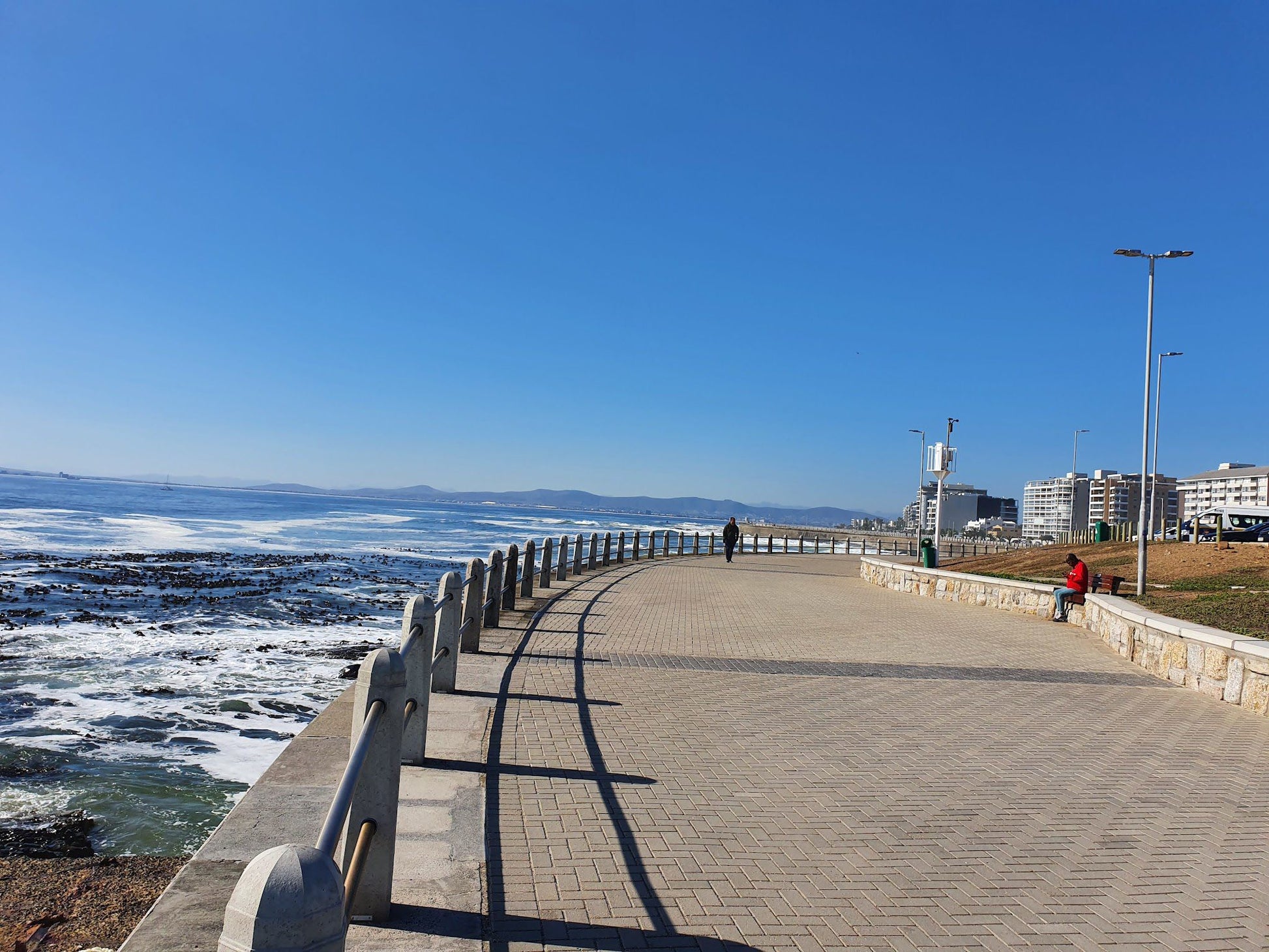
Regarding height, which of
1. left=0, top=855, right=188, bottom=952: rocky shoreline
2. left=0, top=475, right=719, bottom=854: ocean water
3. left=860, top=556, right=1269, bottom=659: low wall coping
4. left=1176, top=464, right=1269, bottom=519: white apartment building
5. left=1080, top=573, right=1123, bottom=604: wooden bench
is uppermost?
left=1176, top=464, right=1269, bottom=519: white apartment building

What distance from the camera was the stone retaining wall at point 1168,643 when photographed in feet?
28.1

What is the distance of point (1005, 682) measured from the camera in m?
9.58

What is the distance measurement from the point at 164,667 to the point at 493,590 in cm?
584

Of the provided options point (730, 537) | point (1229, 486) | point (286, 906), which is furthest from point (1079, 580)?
point (1229, 486)

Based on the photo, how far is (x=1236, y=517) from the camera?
135 ft

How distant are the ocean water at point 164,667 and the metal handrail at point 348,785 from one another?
161 inches

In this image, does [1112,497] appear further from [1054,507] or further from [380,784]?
[380,784]

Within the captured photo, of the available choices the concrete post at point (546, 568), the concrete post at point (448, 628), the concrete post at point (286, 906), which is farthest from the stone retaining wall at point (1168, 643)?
the concrete post at point (286, 906)

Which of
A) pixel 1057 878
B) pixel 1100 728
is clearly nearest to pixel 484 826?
pixel 1057 878

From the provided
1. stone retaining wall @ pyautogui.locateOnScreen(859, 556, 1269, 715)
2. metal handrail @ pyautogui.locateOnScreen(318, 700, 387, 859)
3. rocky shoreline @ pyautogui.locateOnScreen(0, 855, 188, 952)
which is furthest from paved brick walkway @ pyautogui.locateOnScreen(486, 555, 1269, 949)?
rocky shoreline @ pyautogui.locateOnScreen(0, 855, 188, 952)

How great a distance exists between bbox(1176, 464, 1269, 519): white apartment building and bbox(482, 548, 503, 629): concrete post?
99.1 meters

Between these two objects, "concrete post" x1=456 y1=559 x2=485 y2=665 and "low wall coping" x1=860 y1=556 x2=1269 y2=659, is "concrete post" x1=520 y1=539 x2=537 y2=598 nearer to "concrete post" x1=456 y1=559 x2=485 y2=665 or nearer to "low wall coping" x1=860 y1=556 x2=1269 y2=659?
"concrete post" x1=456 y1=559 x2=485 y2=665

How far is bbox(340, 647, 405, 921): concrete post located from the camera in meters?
3.43

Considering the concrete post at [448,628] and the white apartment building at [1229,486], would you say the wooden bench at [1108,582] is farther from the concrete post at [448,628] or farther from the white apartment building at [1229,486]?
the white apartment building at [1229,486]
